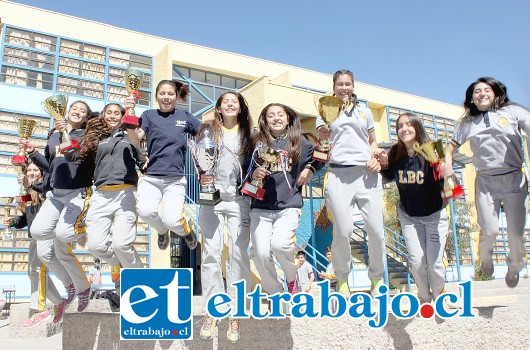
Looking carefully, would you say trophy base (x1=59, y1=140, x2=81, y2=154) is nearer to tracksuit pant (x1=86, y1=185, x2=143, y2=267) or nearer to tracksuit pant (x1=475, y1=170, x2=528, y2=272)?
tracksuit pant (x1=86, y1=185, x2=143, y2=267)

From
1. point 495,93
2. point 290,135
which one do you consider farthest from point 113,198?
point 495,93

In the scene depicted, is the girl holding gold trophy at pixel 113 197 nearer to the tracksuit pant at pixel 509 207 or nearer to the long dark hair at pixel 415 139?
the long dark hair at pixel 415 139

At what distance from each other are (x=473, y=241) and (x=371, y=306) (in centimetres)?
2035

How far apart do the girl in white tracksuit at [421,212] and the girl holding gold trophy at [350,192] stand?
257 mm

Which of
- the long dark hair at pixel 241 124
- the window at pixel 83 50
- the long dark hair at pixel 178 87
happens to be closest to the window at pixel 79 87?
the window at pixel 83 50

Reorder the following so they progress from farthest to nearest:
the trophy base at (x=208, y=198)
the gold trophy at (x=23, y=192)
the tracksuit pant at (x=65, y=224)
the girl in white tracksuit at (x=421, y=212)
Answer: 1. the gold trophy at (x=23, y=192)
2. the tracksuit pant at (x=65, y=224)
3. the girl in white tracksuit at (x=421, y=212)
4. the trophy base at (x=208, y=198)

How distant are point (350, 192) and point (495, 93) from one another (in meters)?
2.04

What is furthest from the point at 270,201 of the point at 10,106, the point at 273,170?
the point at 10,106

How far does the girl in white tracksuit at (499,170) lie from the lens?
15.0 feet

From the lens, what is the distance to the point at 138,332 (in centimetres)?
421

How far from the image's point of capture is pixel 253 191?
13.9ft

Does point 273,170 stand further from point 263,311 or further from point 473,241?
point 473,241

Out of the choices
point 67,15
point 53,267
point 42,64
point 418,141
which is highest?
point 67,15

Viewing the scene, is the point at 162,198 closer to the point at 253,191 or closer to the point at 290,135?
the point at 253,191
